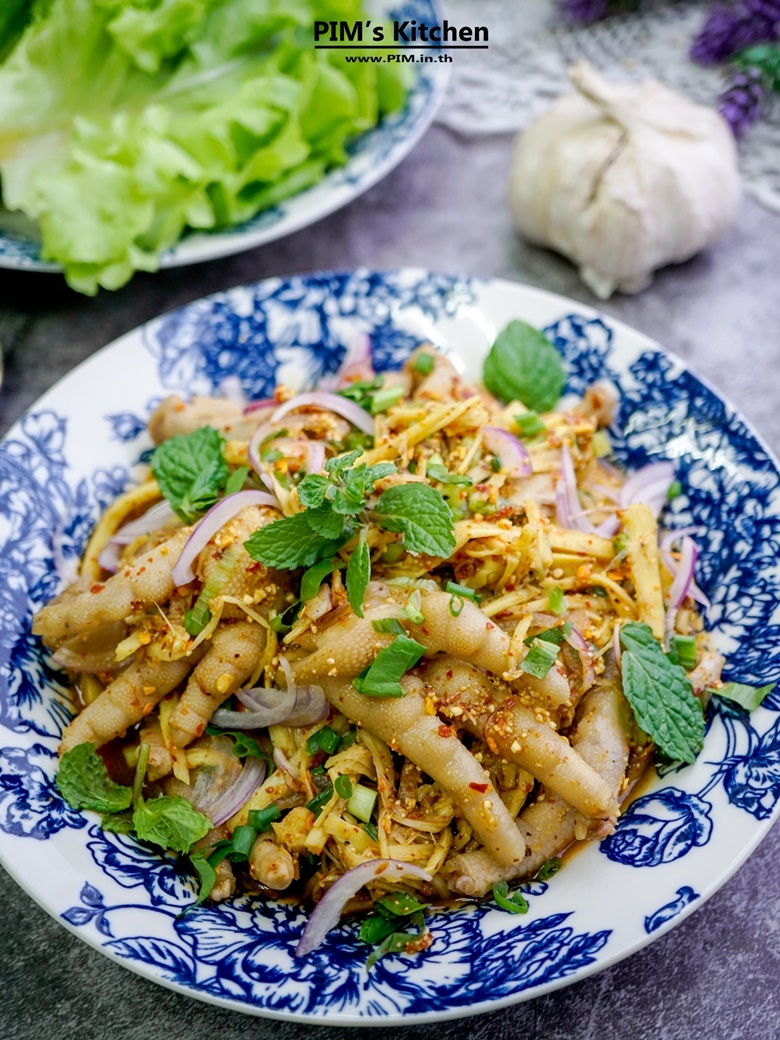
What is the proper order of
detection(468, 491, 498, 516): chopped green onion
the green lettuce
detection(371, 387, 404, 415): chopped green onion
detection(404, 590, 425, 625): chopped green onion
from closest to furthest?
detection(404, 590, 425, 625): chopped green onion
detection(468, 491, 498, 516): chopped green onion
detection(371, 387, 404, 415): chopped green onion
the green lettuce

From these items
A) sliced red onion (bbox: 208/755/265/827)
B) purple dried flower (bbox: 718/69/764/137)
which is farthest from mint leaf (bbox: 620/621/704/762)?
purple dried flower (bbox: 718/69/764/137)

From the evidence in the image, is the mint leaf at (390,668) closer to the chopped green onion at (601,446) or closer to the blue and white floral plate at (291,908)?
the blue and white floral plate at (291,908)

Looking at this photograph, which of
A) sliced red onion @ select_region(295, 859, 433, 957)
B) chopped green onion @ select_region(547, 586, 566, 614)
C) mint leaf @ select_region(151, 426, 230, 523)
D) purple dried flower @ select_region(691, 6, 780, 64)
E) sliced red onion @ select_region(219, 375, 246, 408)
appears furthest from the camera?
purple dried flower @ select_region(691, 6, 780, 64)

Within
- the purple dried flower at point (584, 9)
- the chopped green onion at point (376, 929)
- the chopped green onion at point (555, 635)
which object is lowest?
the chopped green onion at point (376, 929)

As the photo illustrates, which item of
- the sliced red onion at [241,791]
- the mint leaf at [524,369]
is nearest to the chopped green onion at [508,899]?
the sliced red onion at [241,791]

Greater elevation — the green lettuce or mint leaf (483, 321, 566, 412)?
the green lettuce

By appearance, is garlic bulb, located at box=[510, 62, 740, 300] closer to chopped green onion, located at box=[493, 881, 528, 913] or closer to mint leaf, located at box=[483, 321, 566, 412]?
mint leaf, located at box=[483, 321, 566, 412]
